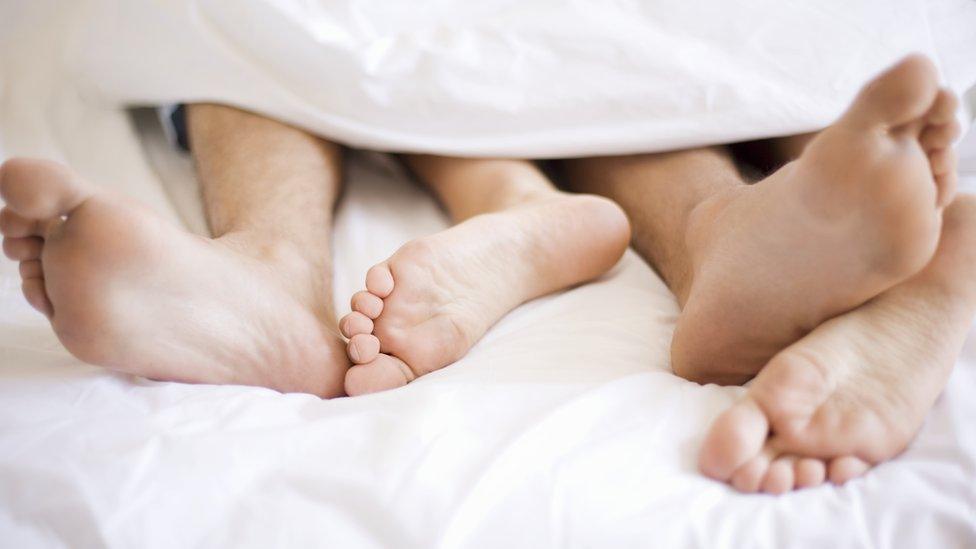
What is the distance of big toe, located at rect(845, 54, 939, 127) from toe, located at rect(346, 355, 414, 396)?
15.7 inches

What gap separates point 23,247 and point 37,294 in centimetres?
3

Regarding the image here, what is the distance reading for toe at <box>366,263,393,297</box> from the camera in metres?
0.67

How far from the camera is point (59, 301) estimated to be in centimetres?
53

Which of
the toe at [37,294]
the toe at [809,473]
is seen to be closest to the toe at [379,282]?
the toe at [37,294]

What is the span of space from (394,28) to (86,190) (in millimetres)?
493

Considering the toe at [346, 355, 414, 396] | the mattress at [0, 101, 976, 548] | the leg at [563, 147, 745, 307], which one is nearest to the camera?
the mattress at [0, 101, 976, 548]

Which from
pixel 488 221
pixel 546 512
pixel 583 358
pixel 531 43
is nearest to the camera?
pixel 546 512

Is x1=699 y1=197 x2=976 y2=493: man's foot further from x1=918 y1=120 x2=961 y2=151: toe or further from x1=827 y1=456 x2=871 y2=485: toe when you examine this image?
x1=918 y1=120 x2=961 y2=151: toe

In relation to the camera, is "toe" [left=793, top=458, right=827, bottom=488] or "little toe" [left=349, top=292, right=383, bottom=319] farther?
"little toe" [left=349, top=292, right=383, bottom=319]

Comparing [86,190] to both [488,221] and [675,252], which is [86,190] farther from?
[675,252]

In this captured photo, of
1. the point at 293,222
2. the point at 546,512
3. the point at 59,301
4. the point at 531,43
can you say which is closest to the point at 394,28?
the point at 531,43

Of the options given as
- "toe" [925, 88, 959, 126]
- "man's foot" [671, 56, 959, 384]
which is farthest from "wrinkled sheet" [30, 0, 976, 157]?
"toe" [925, 88, 959, 126]

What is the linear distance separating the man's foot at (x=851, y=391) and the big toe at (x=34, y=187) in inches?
17.8

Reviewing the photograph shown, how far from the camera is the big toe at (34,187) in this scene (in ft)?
1.66
